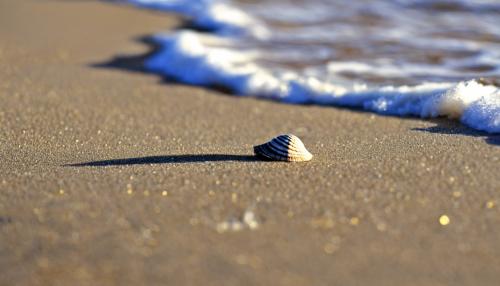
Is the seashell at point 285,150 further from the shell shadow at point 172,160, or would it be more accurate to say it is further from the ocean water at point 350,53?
the ocean water at point 350,53

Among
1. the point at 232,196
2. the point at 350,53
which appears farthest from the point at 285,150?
the point at 350,53

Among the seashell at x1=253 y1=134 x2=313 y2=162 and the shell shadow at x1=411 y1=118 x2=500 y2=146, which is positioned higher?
the shell shadow at x1=411 y1=118 x2=500 y2=146

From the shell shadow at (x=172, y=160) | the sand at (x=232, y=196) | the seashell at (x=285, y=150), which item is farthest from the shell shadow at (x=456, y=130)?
the shell shadow at (x=172, y=160)

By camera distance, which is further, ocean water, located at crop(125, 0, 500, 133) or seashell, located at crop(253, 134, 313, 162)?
ocean water, located at crop(125, 0, 500, 133)

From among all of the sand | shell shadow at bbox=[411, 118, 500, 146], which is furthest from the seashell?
shell shadow at bbox=[411, 118, 500, 146]

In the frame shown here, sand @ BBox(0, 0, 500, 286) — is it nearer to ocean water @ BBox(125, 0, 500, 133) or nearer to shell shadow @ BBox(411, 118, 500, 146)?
shell shadow @ BBox(411, 118, 500, 146)
